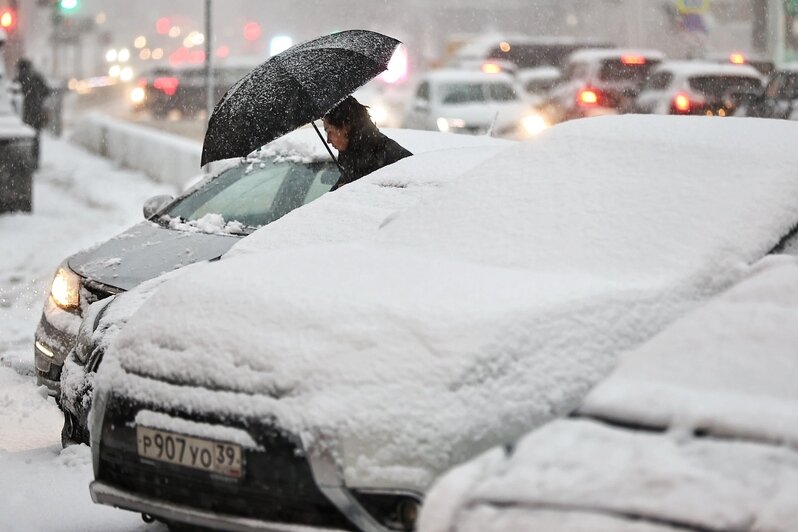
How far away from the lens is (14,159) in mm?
13805

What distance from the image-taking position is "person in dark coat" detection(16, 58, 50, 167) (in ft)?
73.9

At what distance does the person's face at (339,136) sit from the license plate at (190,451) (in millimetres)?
2882

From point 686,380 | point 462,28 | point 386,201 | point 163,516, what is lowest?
point 462,28

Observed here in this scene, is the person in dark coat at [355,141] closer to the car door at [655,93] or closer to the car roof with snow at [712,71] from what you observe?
the car door at [655,93]

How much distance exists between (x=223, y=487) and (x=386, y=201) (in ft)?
7.68

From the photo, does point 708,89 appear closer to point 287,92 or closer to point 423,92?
point 423,92

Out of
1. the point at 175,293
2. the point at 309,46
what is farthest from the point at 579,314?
the point at 309,46

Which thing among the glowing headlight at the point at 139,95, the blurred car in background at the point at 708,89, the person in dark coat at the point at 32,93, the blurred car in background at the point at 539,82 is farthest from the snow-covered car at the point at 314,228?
the glowing headlight at the point at 139,95

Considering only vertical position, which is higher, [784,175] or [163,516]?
[784,175]

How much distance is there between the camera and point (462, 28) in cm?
6312

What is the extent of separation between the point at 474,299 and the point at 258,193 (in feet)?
11.6

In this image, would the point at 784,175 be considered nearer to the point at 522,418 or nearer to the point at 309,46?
the point at 522,418

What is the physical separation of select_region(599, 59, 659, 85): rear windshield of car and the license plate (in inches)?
883

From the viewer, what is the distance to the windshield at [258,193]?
23.3 feet
